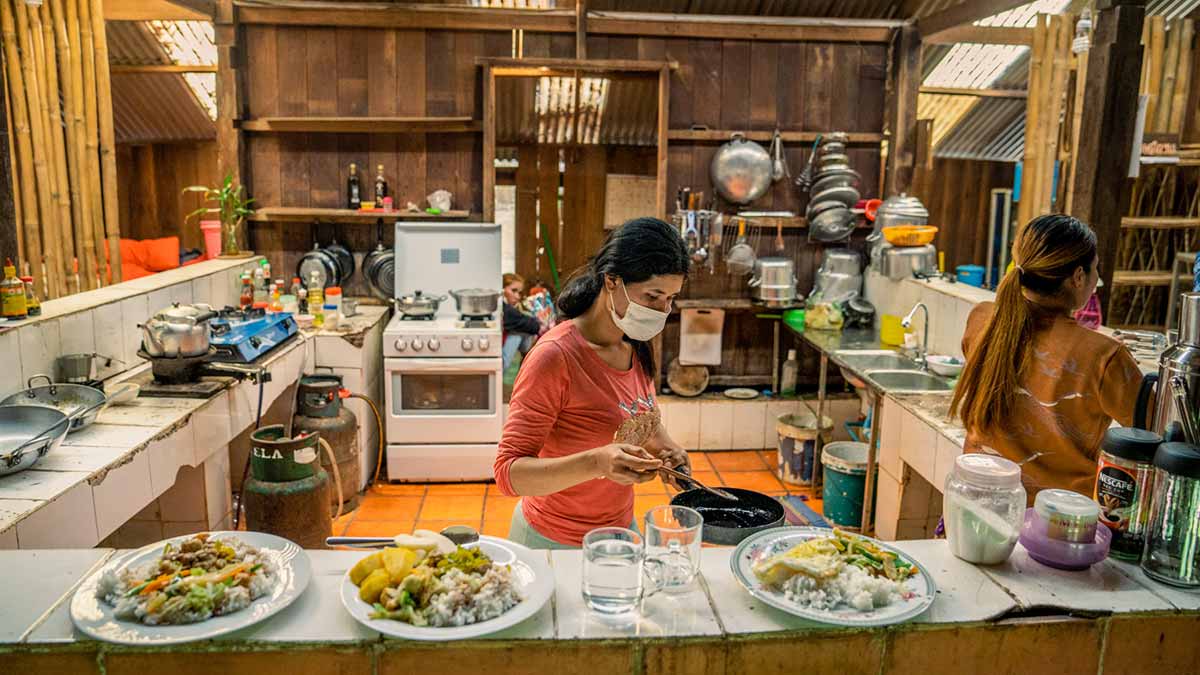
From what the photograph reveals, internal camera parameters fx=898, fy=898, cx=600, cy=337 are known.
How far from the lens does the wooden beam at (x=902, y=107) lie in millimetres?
5867

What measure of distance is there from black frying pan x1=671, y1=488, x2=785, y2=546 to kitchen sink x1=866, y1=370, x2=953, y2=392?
2353mm

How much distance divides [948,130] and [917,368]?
4.48m

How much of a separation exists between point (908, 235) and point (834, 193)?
2.37 feet

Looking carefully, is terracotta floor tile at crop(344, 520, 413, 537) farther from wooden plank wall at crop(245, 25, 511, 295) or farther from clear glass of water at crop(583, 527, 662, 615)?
clear glass of water at crop(583, 527, 662, 615)

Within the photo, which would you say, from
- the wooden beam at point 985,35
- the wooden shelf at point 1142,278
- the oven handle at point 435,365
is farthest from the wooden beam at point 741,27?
the wooden shelf at point 1142,278

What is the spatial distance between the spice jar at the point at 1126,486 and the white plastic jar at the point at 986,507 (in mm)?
169

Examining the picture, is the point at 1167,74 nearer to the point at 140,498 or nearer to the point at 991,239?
the point at 991,239

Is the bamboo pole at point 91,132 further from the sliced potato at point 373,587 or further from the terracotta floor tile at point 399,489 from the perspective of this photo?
the sliced potato at point 373,587

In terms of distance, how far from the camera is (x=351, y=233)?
6.02m

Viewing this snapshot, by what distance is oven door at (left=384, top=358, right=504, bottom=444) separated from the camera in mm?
5191

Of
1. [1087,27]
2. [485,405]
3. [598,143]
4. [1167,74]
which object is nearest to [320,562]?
[485,405]

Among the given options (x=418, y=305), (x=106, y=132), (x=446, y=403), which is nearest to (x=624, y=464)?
(x=446, y=403)

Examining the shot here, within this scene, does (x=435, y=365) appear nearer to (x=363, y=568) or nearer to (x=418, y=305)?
(x=418, y=305)

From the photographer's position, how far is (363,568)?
1501mm
